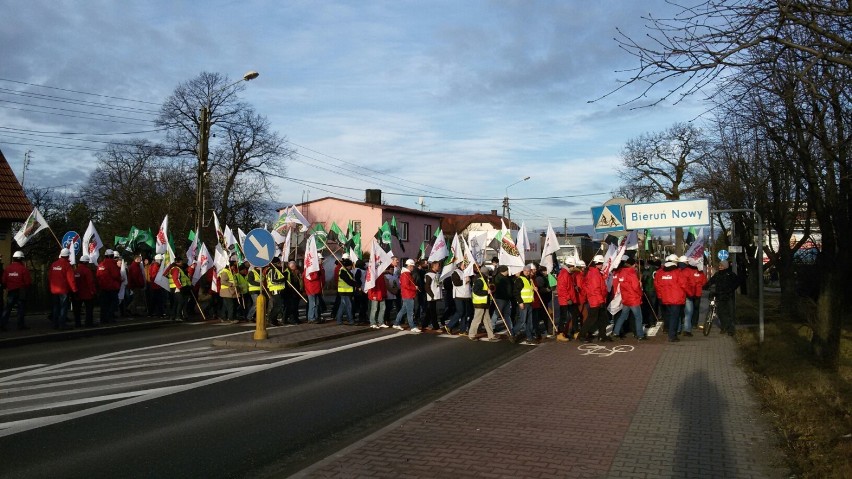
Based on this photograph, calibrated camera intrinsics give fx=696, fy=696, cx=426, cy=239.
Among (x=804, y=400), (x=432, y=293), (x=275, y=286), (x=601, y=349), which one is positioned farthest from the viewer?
(x=275, y=286)

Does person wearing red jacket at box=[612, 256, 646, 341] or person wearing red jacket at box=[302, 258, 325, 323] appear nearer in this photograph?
person wearing red jacket at box=[612, 256, 646, 341]

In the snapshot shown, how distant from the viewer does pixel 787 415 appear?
7.76 m

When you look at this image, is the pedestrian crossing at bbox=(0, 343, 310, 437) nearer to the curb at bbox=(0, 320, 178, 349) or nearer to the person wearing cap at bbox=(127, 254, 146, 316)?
the curb at bbox=(0, 320, 178, 349)

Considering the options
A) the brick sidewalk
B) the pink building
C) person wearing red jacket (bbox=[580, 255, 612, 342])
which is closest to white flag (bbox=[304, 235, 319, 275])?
person wearing red jacket (bbox=[580, 255, 612, 342])

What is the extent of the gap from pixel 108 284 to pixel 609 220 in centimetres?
1249

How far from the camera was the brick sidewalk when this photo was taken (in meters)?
5.76

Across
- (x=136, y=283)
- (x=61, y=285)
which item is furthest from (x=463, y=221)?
(x=61, y=285)

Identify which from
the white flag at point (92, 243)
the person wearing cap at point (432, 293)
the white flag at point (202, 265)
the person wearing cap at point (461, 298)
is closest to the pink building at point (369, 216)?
the white flag at point (202, 265)

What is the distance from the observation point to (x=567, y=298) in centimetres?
1530

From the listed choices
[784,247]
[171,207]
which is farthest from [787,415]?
[171,207]

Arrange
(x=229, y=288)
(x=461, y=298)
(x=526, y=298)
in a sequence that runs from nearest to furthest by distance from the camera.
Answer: (x=526, y=298)
(x=461, y=298)
(x=229, y=288)

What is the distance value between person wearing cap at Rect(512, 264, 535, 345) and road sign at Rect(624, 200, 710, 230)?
9.91 ft

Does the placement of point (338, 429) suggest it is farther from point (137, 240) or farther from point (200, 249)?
point (137, 240)

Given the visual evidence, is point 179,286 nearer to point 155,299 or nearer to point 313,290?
point 155,299
